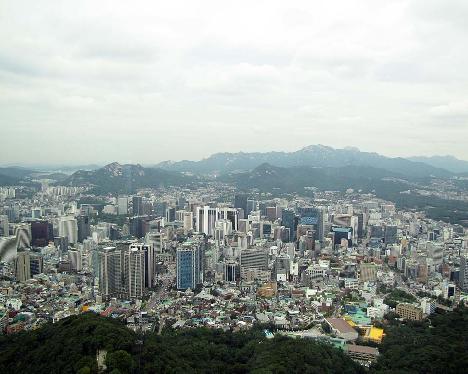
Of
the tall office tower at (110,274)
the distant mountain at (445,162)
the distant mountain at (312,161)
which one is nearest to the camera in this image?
the tall office tower at (110,274)

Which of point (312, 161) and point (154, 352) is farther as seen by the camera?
point (312, 161)

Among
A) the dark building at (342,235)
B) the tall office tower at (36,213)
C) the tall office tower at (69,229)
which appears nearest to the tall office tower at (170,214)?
the tall office tower at (69,229)

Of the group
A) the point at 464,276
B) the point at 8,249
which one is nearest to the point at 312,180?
the point at 464,276

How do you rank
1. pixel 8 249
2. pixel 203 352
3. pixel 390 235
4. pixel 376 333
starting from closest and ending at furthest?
1. pixel 203 352
2. pixel 376 333
3. pixel 8 249
4. pixel 390 235

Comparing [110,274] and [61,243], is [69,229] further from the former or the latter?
[110,274]

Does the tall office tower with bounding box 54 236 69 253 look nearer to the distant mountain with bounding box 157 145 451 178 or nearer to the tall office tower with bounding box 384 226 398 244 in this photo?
the tall office tower with bounding box 384 226 398 244

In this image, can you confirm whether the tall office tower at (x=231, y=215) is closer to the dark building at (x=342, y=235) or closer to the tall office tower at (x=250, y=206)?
the tall office tower at (x=250, y=206)

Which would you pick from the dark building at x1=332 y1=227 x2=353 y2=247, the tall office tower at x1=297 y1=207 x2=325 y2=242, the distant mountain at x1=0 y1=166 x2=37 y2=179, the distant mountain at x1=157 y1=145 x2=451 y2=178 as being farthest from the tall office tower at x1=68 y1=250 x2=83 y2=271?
the distant mountain at x1=157 y1=145 x2=451 y2=178
